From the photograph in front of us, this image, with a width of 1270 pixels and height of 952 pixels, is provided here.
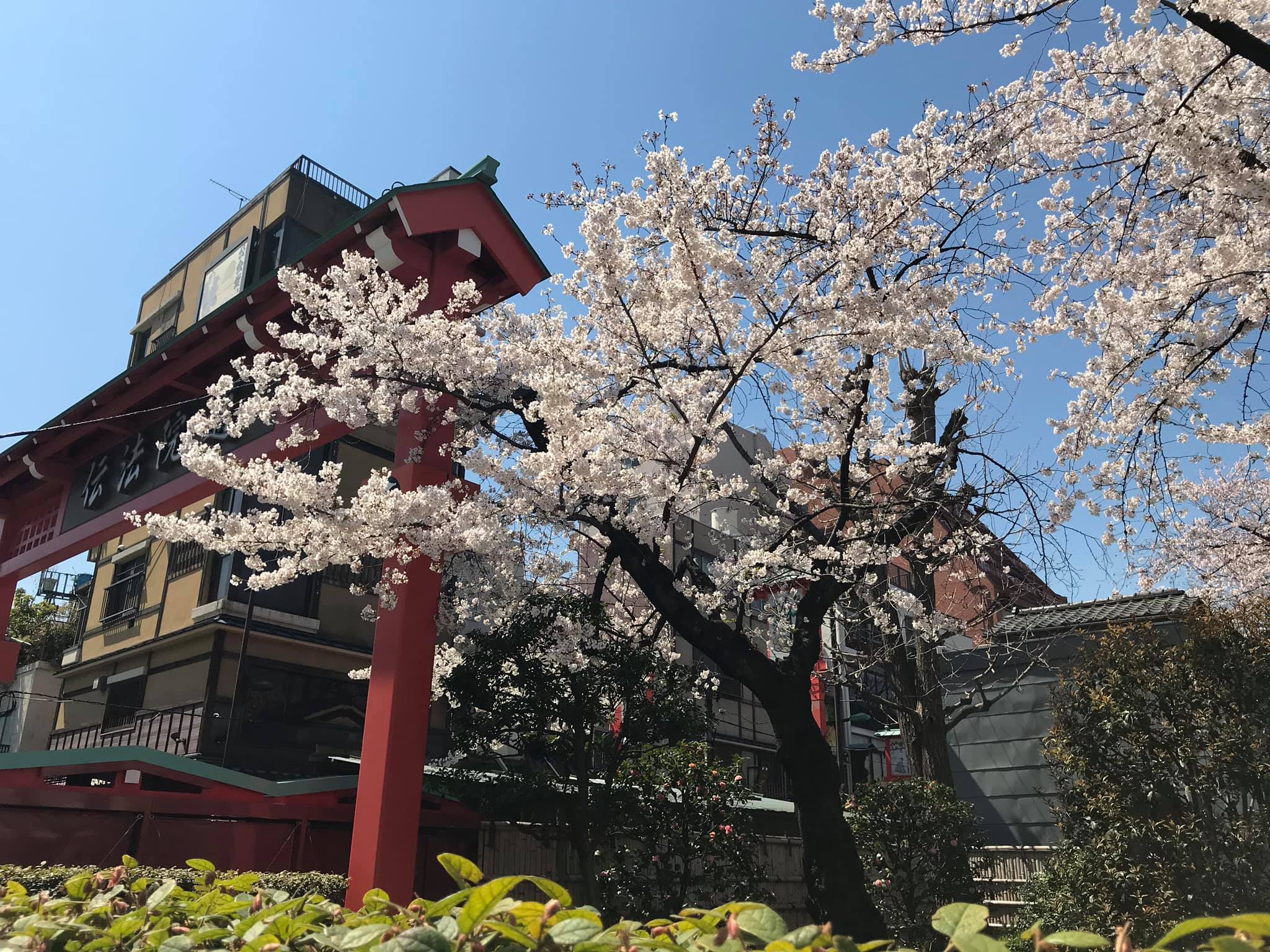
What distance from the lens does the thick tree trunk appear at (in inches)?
258

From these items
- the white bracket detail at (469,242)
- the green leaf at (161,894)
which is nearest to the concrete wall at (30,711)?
the white bracket detail at (469,242)

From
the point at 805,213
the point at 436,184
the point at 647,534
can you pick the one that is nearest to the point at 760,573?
the point at 647,534

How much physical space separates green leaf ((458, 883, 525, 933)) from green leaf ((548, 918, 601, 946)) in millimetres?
129

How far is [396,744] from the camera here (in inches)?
275

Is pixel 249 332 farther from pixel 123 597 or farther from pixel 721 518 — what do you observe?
pixel 721 518

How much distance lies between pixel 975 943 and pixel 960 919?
0.43 ft

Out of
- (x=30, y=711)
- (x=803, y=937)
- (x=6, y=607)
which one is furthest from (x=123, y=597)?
(x=803, y=937)

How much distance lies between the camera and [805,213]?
874 centimetres

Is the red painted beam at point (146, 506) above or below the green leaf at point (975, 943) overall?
above

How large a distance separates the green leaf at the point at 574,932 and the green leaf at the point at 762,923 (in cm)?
25

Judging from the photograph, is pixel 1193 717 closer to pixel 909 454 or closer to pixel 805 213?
pixel 909 454

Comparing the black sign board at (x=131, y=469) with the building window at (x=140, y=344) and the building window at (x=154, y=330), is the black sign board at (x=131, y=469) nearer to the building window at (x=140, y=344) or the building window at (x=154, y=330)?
the building window at (x=154, y=330)

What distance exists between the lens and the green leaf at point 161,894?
1.97 m

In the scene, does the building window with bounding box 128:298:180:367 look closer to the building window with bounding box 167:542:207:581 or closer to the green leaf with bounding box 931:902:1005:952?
the building window with bounding box 167:542:207:581
